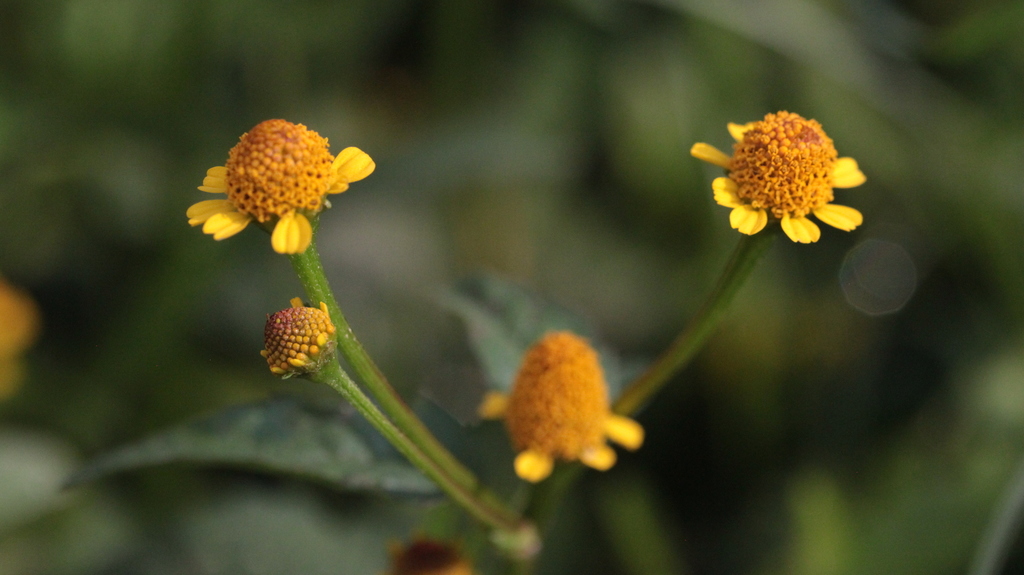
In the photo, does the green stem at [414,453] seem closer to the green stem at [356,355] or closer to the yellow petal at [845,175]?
the green stem at [356,355]

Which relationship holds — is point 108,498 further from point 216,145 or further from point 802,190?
point 802,190

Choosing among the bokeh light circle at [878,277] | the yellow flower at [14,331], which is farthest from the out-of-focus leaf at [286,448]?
the bokeh light circle at [878,277]

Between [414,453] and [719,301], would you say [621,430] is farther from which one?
[414,453]

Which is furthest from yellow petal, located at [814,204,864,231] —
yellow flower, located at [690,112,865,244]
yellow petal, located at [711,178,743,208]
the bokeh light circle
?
the bokeh light circle

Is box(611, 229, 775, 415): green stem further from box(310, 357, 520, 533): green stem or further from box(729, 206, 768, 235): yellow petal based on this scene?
box(310, 357, 520, 533): green stem

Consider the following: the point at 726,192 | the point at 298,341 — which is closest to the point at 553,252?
the point at 726,192

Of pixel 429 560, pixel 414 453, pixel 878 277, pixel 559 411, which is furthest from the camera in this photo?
pixel 878 277
